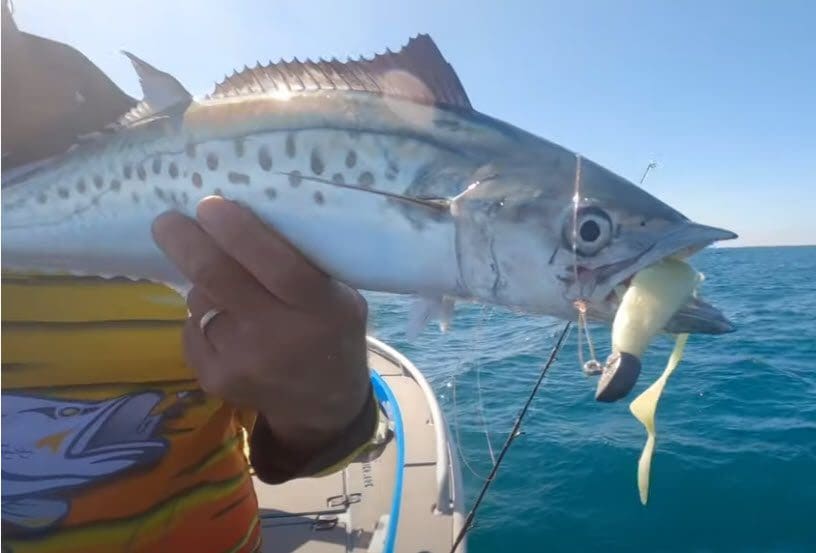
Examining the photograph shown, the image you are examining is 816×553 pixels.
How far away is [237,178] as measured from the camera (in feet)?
5.48

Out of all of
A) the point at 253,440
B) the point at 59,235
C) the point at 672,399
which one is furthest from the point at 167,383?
the point at 672,399

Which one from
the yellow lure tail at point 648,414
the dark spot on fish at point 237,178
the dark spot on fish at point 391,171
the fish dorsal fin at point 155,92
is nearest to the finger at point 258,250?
the dark spot on fish at point 237,178

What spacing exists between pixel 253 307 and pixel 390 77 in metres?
0.82

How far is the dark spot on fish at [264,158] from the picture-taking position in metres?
1.67

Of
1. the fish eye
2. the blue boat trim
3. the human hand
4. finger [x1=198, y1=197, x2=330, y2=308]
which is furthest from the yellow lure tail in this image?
the blue boat trim

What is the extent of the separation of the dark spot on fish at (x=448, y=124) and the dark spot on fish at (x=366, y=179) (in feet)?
0.85

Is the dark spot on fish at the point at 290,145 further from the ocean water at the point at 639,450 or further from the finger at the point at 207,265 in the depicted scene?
the ocean water at the point at 639,450

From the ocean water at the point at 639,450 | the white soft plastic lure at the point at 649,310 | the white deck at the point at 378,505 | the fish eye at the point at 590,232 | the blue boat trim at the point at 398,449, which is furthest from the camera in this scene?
the ocean water at the point at 639,450

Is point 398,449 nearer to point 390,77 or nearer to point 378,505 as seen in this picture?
point 378,505

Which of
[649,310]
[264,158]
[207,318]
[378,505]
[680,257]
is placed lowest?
[378,505]

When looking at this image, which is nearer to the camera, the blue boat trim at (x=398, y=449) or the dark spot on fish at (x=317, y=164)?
the dark spot on fish at (x=317, y=164)

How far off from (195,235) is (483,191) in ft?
2.67

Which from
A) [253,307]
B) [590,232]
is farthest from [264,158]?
[590,232]

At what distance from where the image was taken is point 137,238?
1.77 metres
